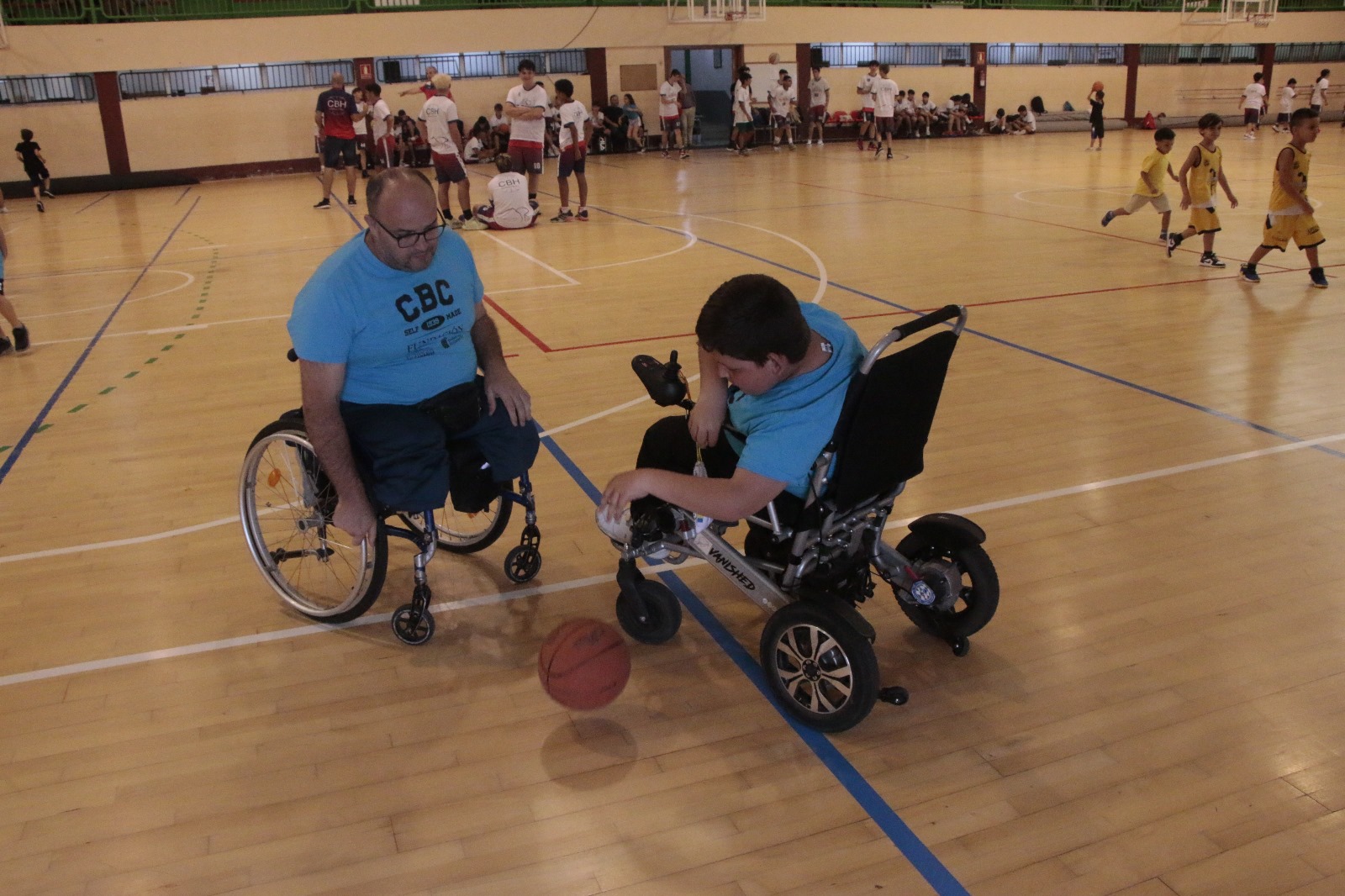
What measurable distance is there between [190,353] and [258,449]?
13.2ft

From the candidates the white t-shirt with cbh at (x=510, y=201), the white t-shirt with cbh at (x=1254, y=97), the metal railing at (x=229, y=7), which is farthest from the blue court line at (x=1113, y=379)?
the white t-shirt with cbh at (x=1254, y=97)

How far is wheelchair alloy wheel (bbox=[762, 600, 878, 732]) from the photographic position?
2453mm

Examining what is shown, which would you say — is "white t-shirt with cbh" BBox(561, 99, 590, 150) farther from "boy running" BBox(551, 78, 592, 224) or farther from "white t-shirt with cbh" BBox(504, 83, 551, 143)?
"white t-shirt with cbh" BBox(504, 83, 551, 143)

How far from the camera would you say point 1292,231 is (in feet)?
24.1

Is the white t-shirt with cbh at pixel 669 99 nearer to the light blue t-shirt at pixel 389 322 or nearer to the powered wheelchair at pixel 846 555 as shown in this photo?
the light blue t-shirt at pixel 389 322

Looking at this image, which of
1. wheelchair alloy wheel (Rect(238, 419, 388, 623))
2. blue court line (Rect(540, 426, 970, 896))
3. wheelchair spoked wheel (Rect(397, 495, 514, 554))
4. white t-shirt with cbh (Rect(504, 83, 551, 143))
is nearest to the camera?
blue court line (Rect(540, 426, 970, 896))

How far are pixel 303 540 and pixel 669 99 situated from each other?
67.2 feet

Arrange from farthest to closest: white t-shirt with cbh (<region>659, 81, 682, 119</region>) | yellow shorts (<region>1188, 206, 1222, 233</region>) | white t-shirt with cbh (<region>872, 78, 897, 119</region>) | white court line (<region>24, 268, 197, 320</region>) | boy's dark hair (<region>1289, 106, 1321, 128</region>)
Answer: white t-shirt with cbh (<region>659, 81, 682, 119</region>)
white t-shirt with cbh (<region>872, 78, 897, 119</region>)
yellow shorts (<region>1188, 206, 1222, 233</region>)
white court line (<region>24, 268, 197, 320</region>)
boy's dark hair (<region>1289, 106, 1321, 128</region>)

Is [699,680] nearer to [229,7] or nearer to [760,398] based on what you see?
[760,398]

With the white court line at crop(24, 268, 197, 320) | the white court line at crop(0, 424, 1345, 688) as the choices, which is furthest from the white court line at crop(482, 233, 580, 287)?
the white court line at crop(0, 424, 1345, 688)

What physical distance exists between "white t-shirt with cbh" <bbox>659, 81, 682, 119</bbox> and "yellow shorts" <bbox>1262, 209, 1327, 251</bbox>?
1657 cm

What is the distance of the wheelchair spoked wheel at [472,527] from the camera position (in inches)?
142

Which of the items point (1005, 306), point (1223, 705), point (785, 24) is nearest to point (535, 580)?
point (1223, 705)

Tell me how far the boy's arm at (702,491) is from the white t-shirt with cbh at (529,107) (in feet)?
30.8
